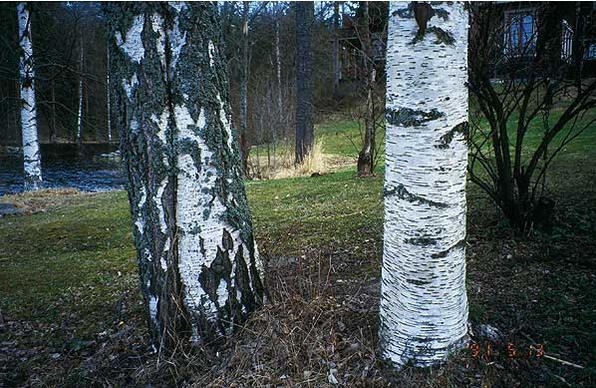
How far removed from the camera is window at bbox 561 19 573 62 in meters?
3.65

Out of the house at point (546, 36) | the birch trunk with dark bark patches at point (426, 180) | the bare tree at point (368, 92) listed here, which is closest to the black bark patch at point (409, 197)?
the birch trunk with dark bark patches at point (426, 180)

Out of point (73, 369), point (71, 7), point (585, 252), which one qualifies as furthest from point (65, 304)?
point (71, 7)

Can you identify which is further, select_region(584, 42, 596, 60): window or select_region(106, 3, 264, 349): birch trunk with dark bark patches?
select_region(584, 42, 596, 60): window

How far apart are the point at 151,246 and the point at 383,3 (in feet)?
24.4

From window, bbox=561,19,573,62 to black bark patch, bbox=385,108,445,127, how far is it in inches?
106

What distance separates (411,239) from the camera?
182cm

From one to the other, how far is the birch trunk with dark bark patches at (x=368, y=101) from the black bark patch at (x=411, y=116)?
540 cm

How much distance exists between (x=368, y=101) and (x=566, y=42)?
13.8ft

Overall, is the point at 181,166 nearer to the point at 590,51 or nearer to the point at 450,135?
the point at 450,135

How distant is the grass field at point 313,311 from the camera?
2.00 m

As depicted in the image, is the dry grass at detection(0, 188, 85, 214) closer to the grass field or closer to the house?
the grass field

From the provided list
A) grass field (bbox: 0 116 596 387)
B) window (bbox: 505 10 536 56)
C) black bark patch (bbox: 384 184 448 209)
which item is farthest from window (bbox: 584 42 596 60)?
black bark patch (bbox: 384 184 448 209)

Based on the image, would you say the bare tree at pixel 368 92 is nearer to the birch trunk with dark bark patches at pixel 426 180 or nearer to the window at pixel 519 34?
the window at pixel 519 34

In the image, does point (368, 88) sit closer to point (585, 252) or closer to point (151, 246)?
point (585, 252)
